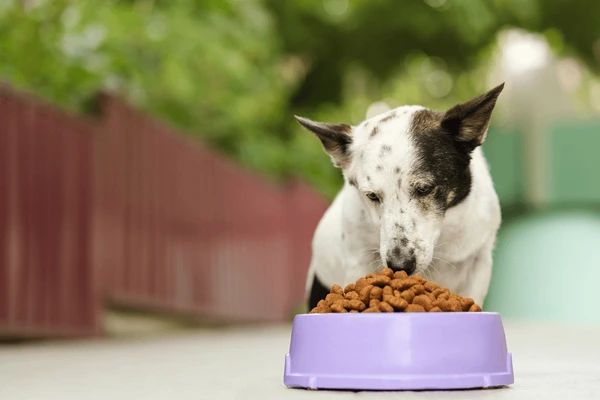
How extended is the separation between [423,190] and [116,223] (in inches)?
214

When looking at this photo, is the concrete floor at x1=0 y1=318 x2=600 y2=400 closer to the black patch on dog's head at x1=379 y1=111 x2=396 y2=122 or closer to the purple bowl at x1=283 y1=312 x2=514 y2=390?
the purple bowl at x1=283 y1=312 x2=514 y2=390

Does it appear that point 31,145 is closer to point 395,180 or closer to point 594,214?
point 395,180

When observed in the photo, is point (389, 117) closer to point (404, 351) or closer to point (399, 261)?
point (399, 261)

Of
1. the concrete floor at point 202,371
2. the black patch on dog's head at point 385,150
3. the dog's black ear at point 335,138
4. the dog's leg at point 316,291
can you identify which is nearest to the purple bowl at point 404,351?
the concrete floor at point 202,371

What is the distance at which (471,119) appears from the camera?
155 inches

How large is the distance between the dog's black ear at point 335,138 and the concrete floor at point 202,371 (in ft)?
2.98

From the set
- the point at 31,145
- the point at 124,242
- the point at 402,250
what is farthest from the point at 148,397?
the point at 124,242

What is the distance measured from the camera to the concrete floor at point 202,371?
3.30 metres

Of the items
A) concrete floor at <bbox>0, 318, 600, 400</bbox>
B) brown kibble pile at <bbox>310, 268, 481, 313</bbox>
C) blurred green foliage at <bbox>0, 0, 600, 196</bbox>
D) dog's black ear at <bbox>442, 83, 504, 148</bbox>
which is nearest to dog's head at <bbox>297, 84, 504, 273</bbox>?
dog's black ear at <bbox>442, 83, 504, 148</bbox>

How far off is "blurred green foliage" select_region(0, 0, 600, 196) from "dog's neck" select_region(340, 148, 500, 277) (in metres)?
3.93

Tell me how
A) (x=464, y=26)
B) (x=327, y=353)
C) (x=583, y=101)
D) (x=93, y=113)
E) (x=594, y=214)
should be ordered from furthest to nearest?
(x=583, y=101), (x=464, y=26), (x=594, y=214), (x=93, y=113), (x=327, y=353)

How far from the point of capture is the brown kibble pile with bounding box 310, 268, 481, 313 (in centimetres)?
328

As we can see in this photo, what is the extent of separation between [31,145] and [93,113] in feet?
5.09

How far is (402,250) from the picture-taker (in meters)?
3.66
